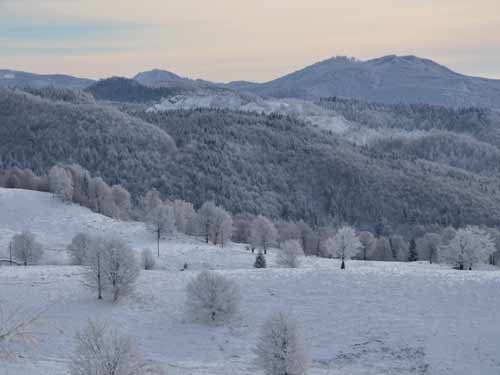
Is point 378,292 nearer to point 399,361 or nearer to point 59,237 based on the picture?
point 399,361

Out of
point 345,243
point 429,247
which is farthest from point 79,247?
point 429,247

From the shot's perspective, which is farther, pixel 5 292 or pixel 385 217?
pixel 385 217

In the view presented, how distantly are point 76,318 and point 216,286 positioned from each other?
1210 centimetres

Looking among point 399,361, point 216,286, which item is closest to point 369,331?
point 399,361

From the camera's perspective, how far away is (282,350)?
3562 centimetres

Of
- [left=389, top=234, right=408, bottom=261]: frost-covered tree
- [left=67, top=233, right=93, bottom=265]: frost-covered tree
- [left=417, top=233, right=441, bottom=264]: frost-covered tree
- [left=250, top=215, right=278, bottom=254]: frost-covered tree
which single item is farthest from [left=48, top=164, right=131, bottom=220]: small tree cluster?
[left=417, top=233, right=441, bottom=264]: frost-covered tree

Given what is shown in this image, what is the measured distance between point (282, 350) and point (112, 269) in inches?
861

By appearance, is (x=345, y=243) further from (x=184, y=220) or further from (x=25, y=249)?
(x=25, y=249)

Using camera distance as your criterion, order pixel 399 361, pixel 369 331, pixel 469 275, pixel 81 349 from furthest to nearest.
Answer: pixel 469 275 < pixel 369 331 < pixel 399 361 < pixel 81 349

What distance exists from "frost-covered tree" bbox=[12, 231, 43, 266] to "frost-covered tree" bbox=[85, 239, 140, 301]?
74.3ft

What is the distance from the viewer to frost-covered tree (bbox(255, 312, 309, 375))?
35500mm

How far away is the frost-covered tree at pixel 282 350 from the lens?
35.5 metres

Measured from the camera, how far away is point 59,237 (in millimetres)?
86562

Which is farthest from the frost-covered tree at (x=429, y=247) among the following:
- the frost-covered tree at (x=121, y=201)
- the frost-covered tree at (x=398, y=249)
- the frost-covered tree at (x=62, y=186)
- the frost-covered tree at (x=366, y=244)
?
the frost-covered tree at (x=62, y=186)
